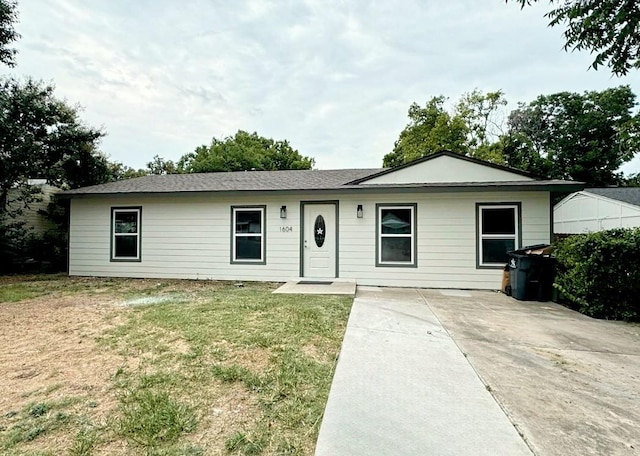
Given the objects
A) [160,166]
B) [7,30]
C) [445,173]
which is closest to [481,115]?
[445,173]

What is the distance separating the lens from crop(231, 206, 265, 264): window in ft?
28.7

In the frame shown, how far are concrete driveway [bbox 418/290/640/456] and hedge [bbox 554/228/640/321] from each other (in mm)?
341

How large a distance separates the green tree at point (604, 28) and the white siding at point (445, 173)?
2710 mm

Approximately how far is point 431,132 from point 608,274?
60.8 feet

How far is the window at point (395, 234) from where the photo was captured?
8.05 metres

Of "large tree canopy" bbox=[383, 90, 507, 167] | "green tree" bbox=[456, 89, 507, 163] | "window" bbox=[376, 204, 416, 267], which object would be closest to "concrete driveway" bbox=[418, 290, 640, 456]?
"window" bbox=[376, 204, 416, 267]

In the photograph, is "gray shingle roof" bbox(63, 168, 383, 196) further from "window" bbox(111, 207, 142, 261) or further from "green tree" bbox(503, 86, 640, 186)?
"green tree" bbox(503, 86, 640, 186)

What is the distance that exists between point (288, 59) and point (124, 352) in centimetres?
1103

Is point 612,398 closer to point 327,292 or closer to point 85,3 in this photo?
point 327,292

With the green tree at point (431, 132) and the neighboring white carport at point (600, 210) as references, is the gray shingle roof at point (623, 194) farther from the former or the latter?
the green tree at point (431, 132)

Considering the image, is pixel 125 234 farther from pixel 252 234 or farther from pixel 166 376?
pixel 166 376

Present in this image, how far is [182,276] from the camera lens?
29.7 ft

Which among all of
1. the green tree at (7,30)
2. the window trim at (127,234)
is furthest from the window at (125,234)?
the green tree at (7,30)

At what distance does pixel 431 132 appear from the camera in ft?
72.2
